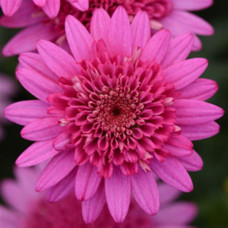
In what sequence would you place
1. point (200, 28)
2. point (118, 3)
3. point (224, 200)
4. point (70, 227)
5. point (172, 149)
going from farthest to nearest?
point (224, 200), point (70, 227), point (200, 28), point (118, 3), point (172, 149)

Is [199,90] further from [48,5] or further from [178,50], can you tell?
[48,5]

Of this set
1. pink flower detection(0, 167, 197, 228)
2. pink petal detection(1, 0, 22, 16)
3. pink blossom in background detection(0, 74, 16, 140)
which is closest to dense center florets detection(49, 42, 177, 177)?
pink petal detection(1, 0, 22, 16)

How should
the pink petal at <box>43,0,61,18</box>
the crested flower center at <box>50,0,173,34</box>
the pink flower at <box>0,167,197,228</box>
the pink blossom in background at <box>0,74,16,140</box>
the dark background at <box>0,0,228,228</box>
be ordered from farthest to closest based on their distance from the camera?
the pink blossom in background at <box>0,74,16,140</box> → the dark background at <box>0,0,228,228</box> → the pink flower at <box>0,167,197,228</box> → the crested flower center at <box>50,0,173,34</box> → the pink petal at <box>43,0,61,18</box>

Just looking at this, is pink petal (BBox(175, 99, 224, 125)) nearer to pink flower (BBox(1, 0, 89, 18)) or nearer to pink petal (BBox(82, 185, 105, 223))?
pink petal (BBox(82, 185, 105, 223))

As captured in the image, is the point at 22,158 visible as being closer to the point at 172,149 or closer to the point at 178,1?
the point at 172,149

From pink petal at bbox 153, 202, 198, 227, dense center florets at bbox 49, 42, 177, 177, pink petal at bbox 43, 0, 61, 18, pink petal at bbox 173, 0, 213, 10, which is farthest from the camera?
pink petal at bbox 153, 202, 198, 227

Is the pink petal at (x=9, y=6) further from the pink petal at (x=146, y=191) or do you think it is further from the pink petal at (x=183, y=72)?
the pink petal at (x=146, y=191)

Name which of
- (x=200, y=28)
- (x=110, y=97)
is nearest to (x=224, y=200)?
(x=200, y=28)

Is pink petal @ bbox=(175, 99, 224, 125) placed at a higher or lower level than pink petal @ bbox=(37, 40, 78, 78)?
lower
